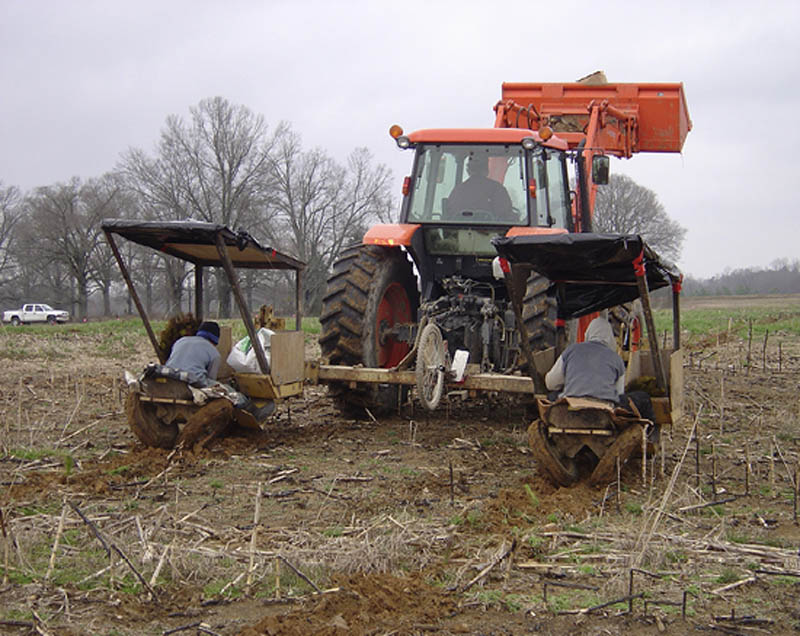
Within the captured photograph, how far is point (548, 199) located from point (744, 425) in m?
3.11

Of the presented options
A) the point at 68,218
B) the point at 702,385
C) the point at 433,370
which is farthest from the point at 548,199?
the point at 68,218

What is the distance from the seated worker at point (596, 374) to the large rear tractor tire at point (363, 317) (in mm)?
2335

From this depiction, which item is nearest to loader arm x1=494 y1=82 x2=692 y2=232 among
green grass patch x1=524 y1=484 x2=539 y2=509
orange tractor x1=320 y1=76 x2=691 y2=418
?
orange tractor x1=320 y1=76 x2=691 y2=418

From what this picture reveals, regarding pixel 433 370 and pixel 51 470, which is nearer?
pixel 51 470

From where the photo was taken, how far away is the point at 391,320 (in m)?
9.19

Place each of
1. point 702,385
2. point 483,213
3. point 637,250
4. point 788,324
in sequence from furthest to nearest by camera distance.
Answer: point 788,324 < point 702,385 < point 483,213 < point 637,250

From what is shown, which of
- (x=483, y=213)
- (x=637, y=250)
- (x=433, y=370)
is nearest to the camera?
(x=637, y=250)

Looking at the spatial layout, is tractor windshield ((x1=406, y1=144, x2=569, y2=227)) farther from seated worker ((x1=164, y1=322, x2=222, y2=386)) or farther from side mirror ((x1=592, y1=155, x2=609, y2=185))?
seated worker ((x1=164, y1=322, x2=222, y2=386))

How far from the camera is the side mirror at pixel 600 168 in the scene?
30.4 feet

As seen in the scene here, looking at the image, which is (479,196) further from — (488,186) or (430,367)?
(430,367)

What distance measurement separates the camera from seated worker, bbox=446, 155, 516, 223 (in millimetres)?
8523

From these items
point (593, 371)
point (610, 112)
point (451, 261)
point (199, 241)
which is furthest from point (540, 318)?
point (610, 112)

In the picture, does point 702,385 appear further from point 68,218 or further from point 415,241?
point 68,218

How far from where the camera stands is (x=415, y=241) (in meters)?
8.69
